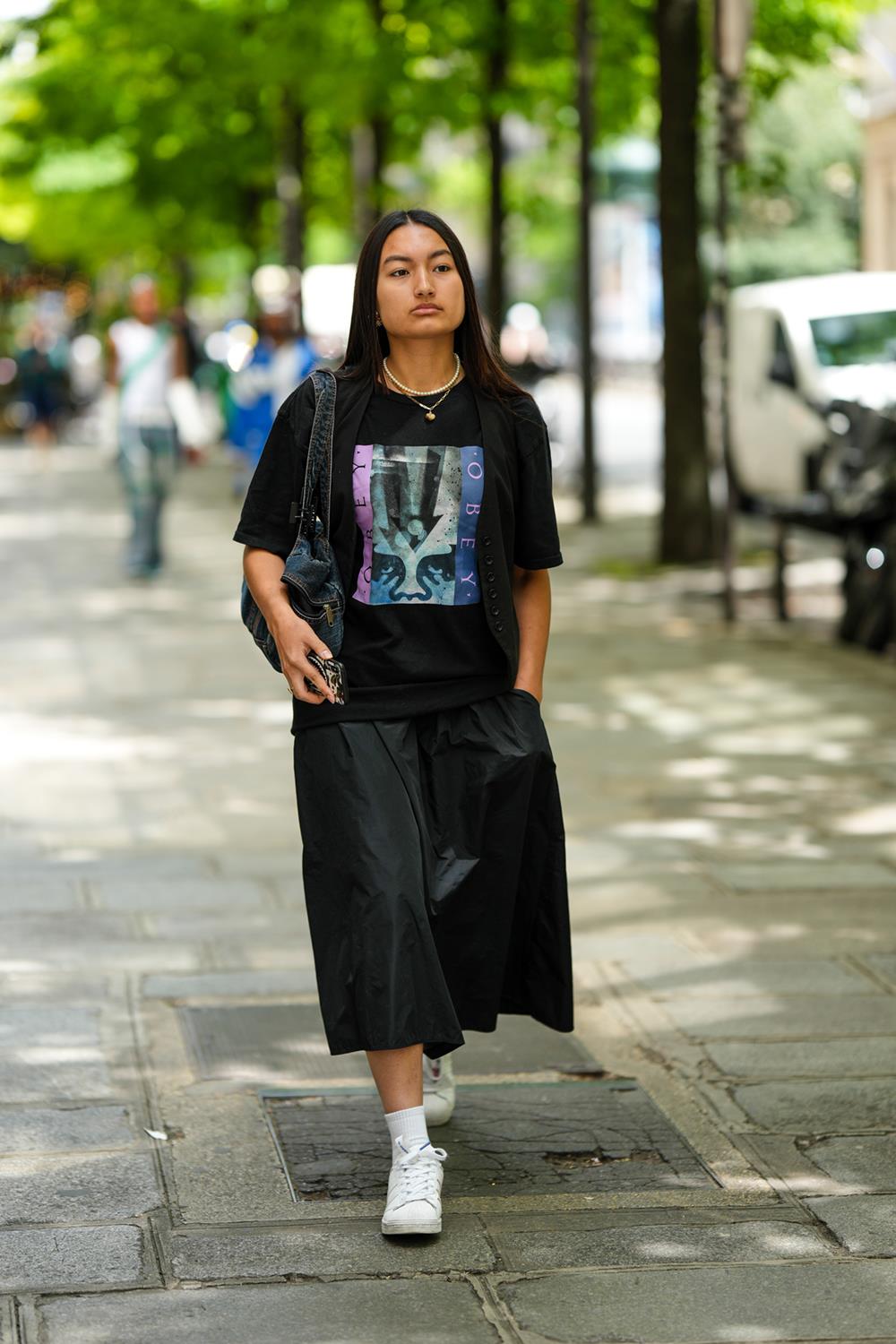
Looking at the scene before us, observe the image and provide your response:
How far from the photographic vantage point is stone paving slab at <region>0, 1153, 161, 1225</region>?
423 centimetres

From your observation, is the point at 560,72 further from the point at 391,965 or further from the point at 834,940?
the point at 391,965

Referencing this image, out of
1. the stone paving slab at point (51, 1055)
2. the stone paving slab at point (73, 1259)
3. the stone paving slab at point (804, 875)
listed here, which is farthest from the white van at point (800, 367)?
the stone paving slab at point (73, 1259)

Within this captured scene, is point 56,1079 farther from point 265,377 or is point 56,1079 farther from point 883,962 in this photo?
point 265,377

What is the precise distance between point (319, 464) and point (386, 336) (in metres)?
0.32

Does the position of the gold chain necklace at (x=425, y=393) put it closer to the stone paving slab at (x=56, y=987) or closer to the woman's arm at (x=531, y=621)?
the woman's arm at (x=531, y=621)

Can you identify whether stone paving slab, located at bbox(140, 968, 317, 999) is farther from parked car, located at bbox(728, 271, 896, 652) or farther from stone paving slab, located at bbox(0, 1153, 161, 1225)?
parked car, located at bbox(728, 271, 896, 652)

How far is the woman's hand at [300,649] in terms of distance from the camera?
4219mm

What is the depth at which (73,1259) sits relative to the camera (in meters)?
4.00

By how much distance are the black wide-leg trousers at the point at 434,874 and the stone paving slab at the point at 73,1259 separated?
0.51 meters

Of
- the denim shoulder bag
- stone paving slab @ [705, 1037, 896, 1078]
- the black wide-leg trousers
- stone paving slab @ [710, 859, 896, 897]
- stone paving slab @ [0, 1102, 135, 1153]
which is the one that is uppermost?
the denim shoulder bag

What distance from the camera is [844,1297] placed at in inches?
152

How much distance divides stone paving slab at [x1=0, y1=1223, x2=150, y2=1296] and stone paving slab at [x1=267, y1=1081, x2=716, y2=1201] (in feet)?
1.37

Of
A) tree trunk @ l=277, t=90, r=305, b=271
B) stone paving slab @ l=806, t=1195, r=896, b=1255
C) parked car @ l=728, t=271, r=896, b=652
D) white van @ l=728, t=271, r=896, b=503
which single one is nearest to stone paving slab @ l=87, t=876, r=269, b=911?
stone paving slab @ l=806, t=1195, r=896, b=1255

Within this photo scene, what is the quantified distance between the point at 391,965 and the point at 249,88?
24.8 metres
